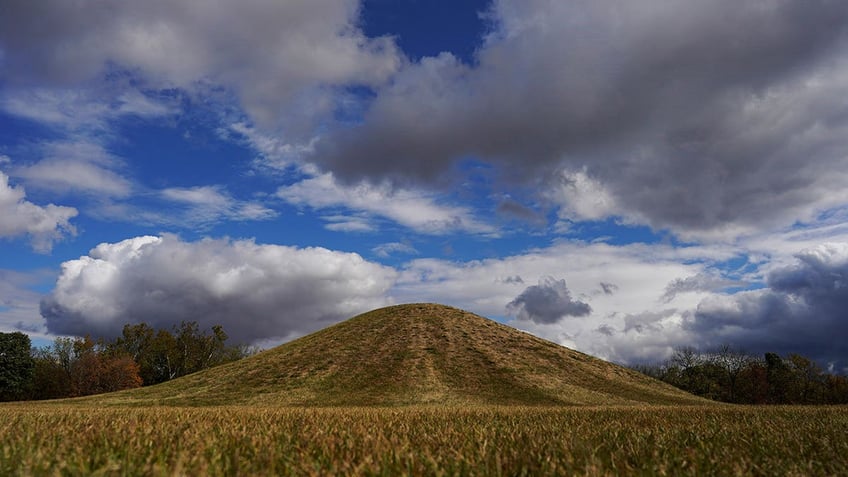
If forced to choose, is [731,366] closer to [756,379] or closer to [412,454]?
[756,379]

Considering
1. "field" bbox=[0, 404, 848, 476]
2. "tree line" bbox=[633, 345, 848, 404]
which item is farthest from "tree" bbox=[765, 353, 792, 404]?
"field" bbox=[0, 404, 848, 476]

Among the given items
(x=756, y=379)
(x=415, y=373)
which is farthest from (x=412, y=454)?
(x=756, y=379)

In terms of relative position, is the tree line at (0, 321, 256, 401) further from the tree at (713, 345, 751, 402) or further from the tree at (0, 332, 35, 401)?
the tree at (713, 345, 751, 402)

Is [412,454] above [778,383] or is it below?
above

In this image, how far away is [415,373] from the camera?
5984cm

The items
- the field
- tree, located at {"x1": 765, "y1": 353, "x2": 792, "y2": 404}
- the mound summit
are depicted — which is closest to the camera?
the field

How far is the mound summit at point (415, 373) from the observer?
176 ft

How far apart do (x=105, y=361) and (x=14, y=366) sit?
15244mm

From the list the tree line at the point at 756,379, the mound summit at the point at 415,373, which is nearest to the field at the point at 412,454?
the mound summit at the point at 415,373

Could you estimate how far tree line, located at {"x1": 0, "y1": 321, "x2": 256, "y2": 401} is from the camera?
9975 cm

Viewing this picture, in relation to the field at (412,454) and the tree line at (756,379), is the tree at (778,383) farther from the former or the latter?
the field at (412,454)

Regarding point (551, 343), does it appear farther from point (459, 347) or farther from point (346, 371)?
point (346, 371)

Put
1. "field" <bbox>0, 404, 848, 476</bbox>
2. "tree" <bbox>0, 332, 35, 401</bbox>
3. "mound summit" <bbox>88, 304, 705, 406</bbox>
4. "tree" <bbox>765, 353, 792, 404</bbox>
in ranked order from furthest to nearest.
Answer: "tree" <bbox>765, 353, 792, 404</bbox>
"tree" <bbox>0, 332, 35, 401</bbox>
"mound summit" <bbox>88, 304, 705, 406</bbox>
"field" <bbox>0, 404, 848, 476</bbox>

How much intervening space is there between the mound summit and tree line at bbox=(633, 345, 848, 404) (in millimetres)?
48031
